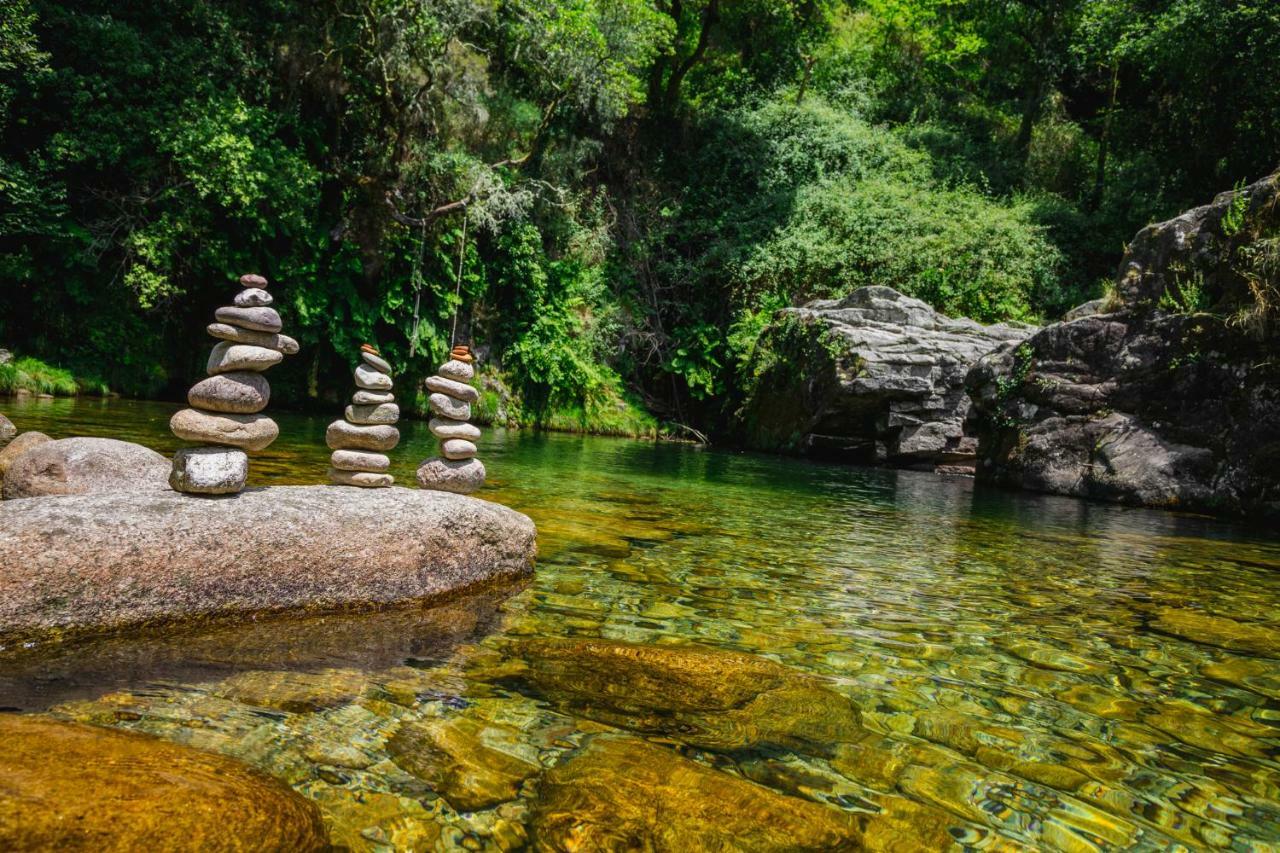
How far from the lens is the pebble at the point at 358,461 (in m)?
5.00

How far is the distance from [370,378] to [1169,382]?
1224cm

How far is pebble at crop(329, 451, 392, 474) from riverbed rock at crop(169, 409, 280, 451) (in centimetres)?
61

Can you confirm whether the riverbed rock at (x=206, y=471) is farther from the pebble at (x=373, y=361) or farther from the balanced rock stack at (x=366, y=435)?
the pebble at (x=373, y=361)

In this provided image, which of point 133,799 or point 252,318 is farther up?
point 252,318

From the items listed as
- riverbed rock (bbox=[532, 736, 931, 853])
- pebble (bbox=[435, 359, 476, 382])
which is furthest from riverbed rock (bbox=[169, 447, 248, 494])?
riverbed rock (bbox=[532, 736, 931, 853])

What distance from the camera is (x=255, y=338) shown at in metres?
4.39

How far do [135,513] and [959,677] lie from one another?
12.9 ft

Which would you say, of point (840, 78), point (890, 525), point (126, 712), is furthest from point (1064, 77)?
point (126, 712)

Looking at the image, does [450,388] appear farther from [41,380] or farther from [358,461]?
[41,380]

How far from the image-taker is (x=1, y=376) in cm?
1398

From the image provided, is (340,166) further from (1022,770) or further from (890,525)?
(1022,770)

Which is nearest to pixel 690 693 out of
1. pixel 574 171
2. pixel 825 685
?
pixel 825 685

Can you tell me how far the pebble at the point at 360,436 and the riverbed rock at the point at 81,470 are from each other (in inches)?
49.9

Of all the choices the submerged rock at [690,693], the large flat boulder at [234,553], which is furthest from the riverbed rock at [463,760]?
the large flat boulder at [234,553]
